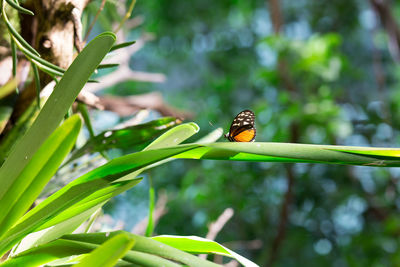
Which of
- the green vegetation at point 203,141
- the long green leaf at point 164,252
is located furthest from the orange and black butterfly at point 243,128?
the long green leaf at point 164,252

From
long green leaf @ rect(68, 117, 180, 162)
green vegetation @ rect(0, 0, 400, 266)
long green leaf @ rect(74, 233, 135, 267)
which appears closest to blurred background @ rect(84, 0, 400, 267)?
green vegetation @ rect(0, 0, 400, 266)

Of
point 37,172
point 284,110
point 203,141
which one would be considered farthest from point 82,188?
point 284,110

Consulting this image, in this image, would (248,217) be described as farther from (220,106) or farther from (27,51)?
(27,51)

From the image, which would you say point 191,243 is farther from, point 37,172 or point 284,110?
point 284,110

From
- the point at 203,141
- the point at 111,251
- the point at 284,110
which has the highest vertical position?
the point at 284,110

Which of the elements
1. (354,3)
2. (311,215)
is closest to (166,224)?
(311,215)

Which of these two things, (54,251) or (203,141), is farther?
(203,141)

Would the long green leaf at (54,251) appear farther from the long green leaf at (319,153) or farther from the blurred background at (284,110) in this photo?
the blurred background at (284,110)
